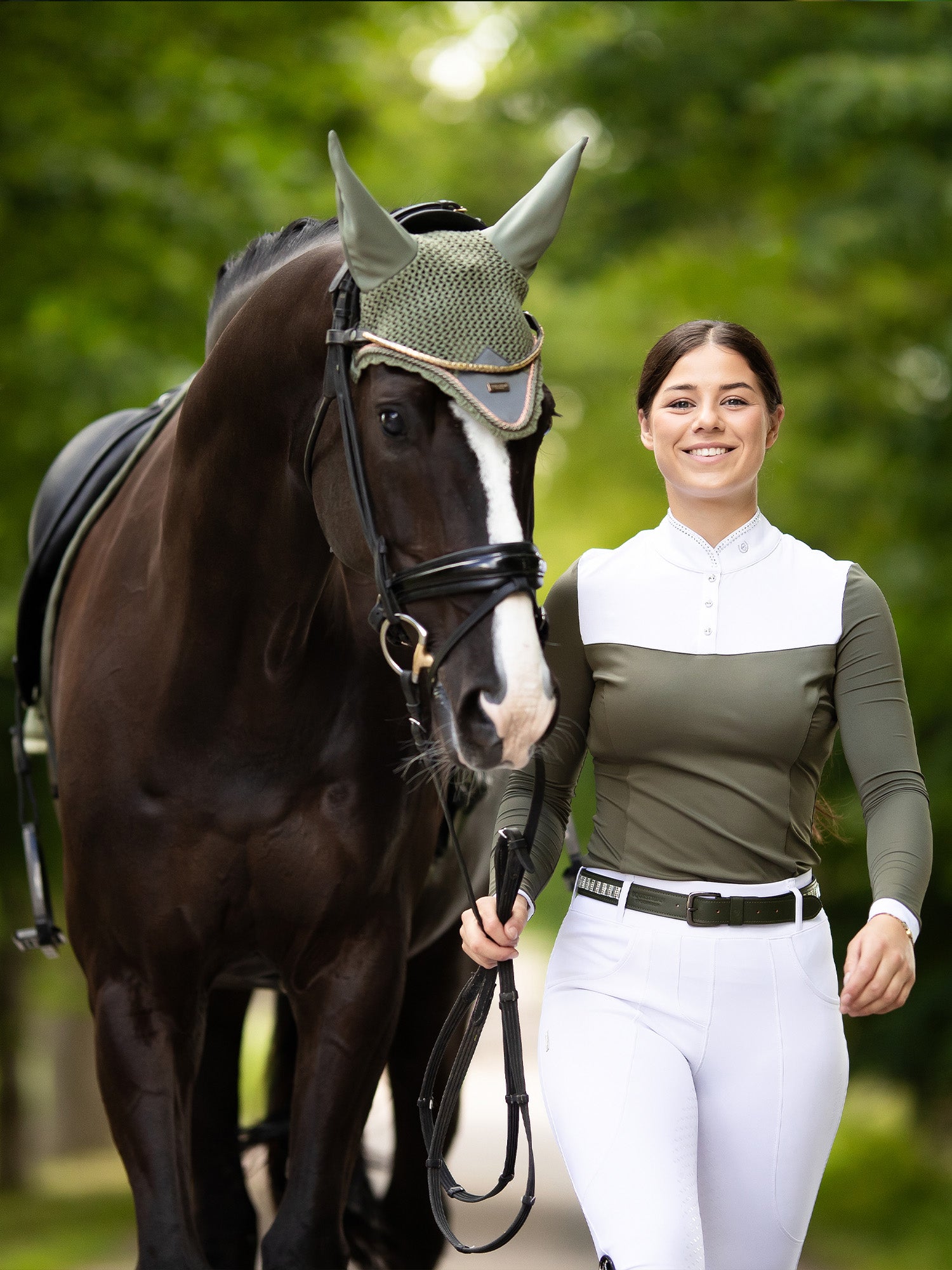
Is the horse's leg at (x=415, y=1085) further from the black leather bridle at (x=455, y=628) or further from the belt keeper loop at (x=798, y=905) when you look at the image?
the belt keeper loop at (x=798, y=905)

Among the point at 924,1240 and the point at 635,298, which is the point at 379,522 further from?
the point at 635,298

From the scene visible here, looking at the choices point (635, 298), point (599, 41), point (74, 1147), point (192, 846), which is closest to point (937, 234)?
point (599, 41)

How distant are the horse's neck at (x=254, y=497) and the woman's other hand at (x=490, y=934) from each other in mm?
860

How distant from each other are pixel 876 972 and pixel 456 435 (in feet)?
3.35

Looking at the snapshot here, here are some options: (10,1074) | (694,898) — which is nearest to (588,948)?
(694,898)

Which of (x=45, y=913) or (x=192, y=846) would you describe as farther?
(x=45, y=913)

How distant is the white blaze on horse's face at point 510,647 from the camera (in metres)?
2.21

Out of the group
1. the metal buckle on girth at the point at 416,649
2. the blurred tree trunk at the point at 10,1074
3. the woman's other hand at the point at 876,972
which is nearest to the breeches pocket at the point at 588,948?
the woman's other hand at the point at 876,972

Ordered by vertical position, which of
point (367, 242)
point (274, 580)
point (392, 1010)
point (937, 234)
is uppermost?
point (937, 234)

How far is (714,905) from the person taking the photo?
2.47m

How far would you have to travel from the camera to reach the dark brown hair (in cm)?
264

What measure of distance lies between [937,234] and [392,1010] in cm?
589

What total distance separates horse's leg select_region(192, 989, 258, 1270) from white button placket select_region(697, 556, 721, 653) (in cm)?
205

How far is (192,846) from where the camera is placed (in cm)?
313
